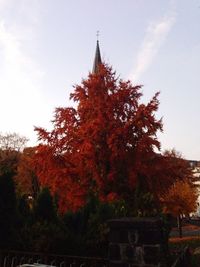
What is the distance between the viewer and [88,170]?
2005cm

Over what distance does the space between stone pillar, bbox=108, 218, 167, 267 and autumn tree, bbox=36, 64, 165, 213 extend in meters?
12.3

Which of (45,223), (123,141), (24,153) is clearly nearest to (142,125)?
(123,141)

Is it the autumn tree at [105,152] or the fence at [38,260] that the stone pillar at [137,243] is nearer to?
the fence at [38,260]

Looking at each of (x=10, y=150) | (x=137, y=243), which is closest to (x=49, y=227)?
(x=137, y=243)

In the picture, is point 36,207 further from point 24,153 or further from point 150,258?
point 24,153

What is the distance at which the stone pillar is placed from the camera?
6348mm

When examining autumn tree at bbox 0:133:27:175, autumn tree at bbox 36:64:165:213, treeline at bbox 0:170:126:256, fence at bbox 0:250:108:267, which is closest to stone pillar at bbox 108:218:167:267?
fence at bbox 0:250:108:267

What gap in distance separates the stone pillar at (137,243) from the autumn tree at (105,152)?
40.3ft

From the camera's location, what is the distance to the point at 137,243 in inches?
253

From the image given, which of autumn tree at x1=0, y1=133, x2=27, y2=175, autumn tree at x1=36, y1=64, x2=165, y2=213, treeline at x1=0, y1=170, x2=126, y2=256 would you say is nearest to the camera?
treeline at x1=0, y1=170, x2=126, y2=256

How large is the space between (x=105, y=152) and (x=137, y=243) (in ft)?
44.9

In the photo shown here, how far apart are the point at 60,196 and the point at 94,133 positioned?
3.62 metres

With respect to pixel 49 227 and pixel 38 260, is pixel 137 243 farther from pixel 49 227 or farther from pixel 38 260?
pixel 49 227

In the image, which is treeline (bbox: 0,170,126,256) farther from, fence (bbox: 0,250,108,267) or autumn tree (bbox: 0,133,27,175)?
autumn tree (bbox: 0,133,27,175)
